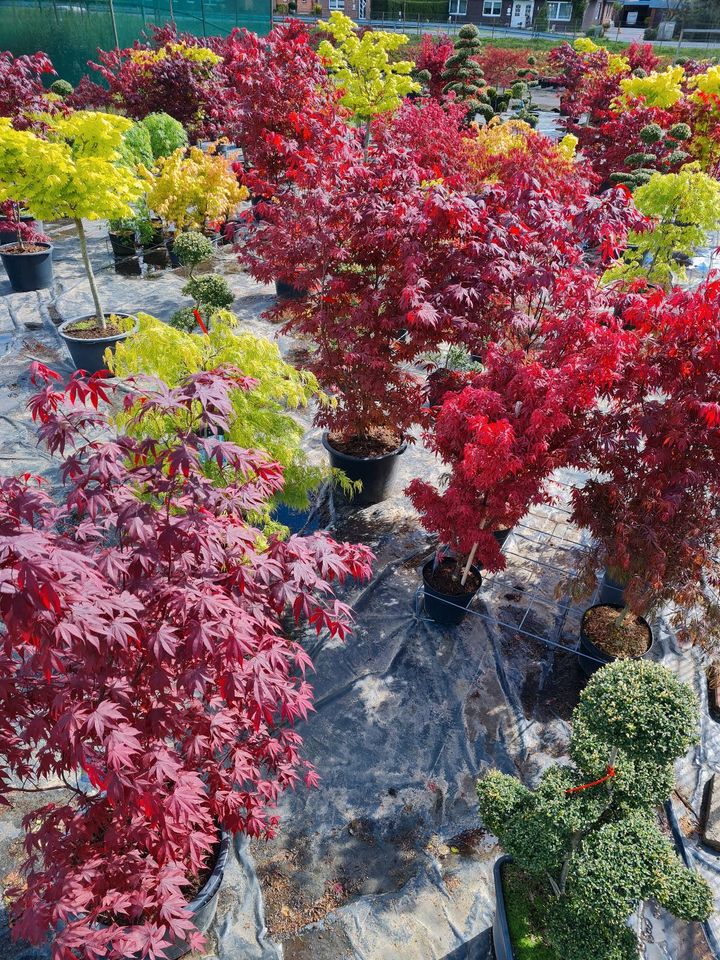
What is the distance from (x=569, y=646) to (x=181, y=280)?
7.62 metres

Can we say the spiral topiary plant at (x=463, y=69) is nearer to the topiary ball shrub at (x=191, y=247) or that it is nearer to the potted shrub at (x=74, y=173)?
the topiary ball shrub at (x=191, y=247)

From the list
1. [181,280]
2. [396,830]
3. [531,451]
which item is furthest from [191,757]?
[181,280]

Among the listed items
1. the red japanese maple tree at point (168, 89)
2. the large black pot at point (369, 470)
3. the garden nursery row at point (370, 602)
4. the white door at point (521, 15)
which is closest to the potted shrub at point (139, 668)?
the garden nursery row at point (370, 602)

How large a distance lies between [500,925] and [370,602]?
2224 mm

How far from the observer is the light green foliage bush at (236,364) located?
3.69m

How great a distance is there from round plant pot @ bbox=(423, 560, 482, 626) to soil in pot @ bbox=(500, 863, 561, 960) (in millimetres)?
1687

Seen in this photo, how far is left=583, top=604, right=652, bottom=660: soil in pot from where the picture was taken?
4094mm

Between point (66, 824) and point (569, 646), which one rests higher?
point (66, 824)

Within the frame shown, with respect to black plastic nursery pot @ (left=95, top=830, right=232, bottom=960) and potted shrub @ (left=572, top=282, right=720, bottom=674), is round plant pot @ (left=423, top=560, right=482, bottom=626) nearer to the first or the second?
potted shrub @ (left=572, top=282, right=720, bottom=674)

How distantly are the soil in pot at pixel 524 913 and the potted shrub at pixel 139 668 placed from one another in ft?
4.24

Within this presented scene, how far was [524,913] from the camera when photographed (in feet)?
9.04

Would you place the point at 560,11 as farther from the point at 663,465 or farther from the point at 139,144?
the point at 663,465

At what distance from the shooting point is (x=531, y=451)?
358 centimetres

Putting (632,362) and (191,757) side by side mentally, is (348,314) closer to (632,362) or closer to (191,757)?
(632,362)
